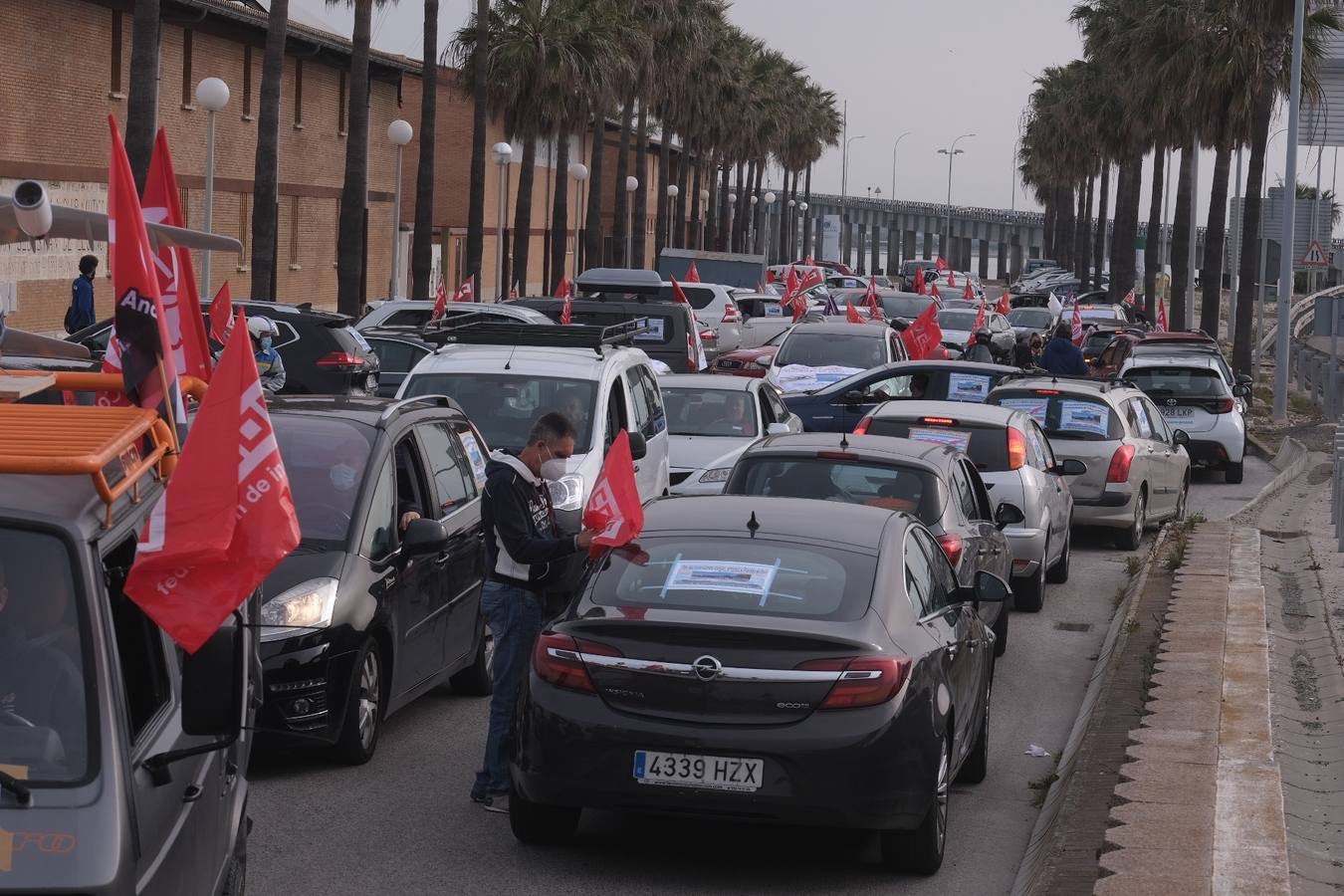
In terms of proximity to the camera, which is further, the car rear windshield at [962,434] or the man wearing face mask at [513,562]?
→ the car rear windshield at [962,434]

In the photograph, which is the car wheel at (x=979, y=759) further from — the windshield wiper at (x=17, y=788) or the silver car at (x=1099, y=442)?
the silver car at (x=1099, y=442)

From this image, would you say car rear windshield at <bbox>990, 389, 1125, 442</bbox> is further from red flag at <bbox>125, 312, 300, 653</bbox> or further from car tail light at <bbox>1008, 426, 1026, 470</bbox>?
red flag at <bbox>125, 312, 300, 653</bbox>

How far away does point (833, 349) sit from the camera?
2553 centimetres

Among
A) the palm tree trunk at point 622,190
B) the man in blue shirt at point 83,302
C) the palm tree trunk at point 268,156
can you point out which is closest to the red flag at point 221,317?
the man in blue shirt at point 83,302

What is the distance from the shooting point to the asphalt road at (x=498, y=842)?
728 centimetres

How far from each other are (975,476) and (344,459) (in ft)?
14.7

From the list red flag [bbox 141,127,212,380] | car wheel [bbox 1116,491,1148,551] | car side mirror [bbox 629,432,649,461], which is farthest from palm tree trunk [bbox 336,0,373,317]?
red flag [bbox 141,127,212,380]

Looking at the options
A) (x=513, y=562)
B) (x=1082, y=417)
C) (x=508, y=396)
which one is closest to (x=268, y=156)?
(x=1082, y=417)

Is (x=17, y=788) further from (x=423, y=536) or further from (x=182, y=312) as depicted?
(x=423, y=536)

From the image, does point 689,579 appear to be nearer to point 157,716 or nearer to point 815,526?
point 815,526

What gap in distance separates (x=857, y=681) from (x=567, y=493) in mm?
6078

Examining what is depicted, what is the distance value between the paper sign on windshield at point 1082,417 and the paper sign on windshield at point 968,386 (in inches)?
73.7

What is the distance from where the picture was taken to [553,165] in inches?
2997

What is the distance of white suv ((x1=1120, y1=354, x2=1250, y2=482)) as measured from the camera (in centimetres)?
2528
